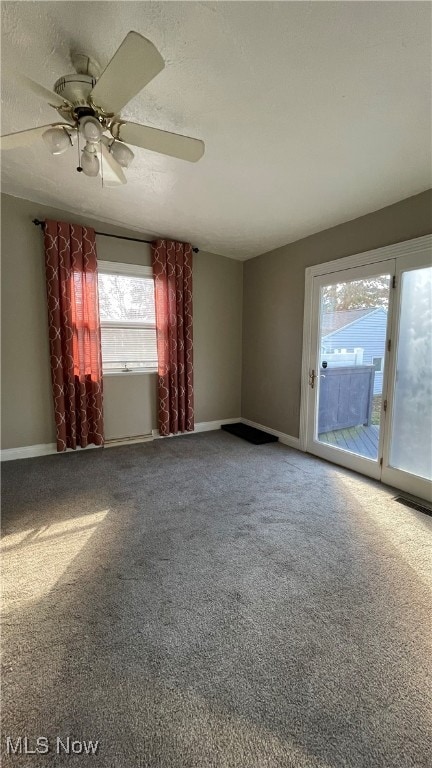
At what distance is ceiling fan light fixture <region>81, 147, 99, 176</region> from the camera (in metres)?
1.82

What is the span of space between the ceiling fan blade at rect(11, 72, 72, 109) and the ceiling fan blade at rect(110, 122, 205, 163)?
0.25m

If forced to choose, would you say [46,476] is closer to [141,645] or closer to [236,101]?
[141,645]

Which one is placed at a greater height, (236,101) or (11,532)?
(236,101)

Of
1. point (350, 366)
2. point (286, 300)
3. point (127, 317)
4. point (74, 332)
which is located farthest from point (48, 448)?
point (350, 366)

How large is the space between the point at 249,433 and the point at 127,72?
12.4 ft

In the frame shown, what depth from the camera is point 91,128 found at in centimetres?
166

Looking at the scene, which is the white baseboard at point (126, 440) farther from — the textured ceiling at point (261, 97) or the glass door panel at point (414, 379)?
the glass door panel at point (414, 379)

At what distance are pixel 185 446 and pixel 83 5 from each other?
359 cm

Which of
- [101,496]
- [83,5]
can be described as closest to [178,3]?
[83,5]

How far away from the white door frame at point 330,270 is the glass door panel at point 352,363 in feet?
0.43

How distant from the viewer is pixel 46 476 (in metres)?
3.11
